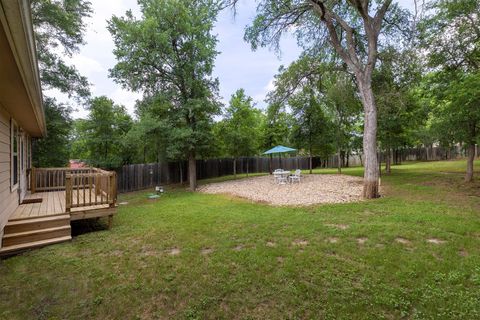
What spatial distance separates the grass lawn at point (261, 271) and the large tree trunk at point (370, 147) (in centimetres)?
235

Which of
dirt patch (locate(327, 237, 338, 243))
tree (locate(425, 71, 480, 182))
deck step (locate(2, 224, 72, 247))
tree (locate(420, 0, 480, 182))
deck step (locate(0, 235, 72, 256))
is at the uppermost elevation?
tree (locate(420, 0, 480, 182))

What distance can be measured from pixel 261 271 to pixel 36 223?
15.6 feet

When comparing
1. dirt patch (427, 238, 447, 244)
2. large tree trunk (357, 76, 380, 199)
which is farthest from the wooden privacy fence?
dirt patch (427, 238, 447, 244)

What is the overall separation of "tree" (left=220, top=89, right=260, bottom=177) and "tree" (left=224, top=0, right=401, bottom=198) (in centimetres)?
501

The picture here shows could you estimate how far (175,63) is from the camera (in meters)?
11.6

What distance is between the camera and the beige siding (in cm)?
423

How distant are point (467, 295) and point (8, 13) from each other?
522 centimetres

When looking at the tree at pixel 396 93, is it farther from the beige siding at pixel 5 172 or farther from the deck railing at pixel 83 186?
the beige siding at pixel 5 172

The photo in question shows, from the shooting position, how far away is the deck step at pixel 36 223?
434cm

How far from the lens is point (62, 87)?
1132cm

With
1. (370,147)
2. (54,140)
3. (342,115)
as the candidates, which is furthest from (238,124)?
(54,140)

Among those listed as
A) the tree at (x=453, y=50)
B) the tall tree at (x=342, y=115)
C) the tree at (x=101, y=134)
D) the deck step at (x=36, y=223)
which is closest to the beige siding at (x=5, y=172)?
the deck step at (x=36, y=223)

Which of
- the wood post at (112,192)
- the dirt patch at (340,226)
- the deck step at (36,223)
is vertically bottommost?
the dirt patch at (340,226)

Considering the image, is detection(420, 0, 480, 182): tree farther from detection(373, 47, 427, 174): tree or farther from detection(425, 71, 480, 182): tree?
detection(373, 47, 427, 174): tree
